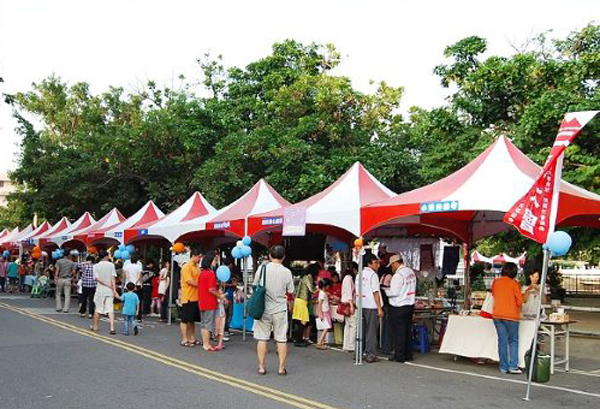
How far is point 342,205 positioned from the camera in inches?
456

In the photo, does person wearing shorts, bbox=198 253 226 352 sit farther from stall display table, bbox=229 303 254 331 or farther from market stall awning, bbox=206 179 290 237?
stall display table, bbox=229 303 254 331

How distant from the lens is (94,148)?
30.5 m

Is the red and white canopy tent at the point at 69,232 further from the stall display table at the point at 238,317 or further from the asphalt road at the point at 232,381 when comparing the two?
the asphalt road at the point at 232,381

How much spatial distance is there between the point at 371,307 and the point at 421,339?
160 centimetres

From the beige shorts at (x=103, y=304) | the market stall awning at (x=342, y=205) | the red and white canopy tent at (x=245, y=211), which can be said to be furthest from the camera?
the red and white canopy tent at (x=245, y=211)

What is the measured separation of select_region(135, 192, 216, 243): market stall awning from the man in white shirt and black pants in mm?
7396

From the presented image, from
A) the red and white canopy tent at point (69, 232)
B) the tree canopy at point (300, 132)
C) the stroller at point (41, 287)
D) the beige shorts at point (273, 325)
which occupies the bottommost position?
the stroller at point (41, 287)

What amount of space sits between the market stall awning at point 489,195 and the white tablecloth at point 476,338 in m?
1.74

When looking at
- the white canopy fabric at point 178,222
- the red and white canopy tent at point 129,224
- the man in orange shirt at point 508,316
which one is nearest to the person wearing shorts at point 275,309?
the man in orange shirt at point 508,316

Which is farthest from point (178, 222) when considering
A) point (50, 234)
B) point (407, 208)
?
point (50, 234)

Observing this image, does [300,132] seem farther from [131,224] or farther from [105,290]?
[105,290]

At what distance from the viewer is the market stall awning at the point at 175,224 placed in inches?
659

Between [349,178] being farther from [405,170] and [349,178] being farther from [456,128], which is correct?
[405,170]

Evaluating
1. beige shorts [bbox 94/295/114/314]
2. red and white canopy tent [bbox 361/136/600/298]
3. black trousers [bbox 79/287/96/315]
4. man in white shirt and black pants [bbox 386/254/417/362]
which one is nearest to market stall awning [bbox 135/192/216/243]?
black trousers [bbox 79/287/96/315]
